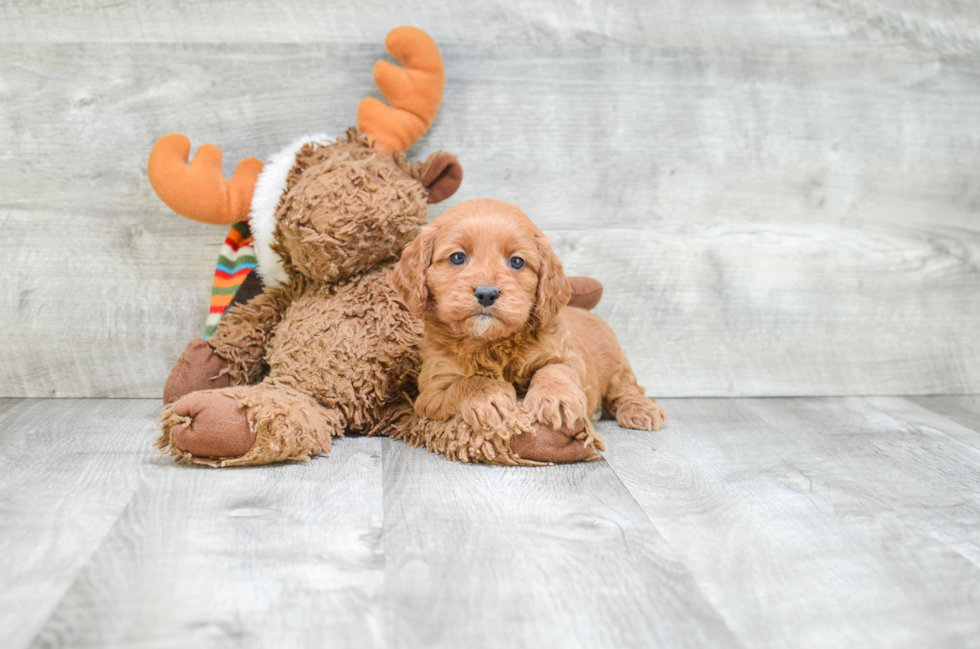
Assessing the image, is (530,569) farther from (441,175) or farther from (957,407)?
(957,407)

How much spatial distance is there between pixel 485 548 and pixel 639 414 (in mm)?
778

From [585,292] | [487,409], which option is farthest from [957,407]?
[487,409]

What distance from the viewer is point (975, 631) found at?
2.95 feet

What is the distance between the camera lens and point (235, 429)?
4.35 ft

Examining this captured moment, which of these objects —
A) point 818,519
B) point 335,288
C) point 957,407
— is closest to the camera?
point 818,519

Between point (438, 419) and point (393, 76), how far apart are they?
80 centimetres

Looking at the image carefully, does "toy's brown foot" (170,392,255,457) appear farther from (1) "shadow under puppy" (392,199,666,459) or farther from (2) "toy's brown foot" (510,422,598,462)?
(2) "toy's brown foot" (510,422,598,462)

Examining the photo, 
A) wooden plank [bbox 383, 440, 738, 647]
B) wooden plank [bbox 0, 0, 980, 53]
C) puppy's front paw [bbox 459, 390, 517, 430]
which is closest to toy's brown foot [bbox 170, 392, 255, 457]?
wooden plank [bbox 383, 440, 738, 647]

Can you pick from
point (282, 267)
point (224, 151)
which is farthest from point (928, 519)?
point (224, 151)

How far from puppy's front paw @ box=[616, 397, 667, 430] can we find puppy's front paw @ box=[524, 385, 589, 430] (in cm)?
37

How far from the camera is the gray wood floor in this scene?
2.85 ft

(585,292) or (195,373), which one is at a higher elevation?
(585,292)

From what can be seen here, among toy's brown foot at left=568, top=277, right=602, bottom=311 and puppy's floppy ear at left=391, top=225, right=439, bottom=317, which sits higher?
puppy's floppy ear at left=391, top=225, right=439, bottom=317

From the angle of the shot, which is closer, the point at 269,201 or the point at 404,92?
the point at 269,201
